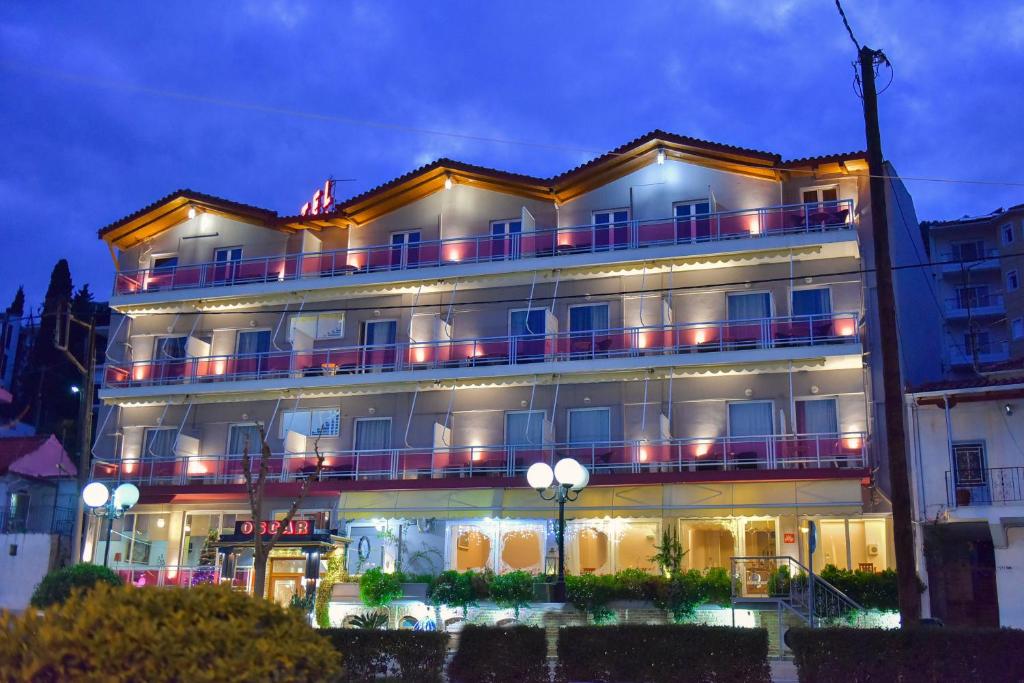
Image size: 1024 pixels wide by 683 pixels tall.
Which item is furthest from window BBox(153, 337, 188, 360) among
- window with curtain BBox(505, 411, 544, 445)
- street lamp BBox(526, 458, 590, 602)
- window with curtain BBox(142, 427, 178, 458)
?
street lamp BBox(526, 458, 590, 602)

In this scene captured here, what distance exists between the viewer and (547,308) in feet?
121

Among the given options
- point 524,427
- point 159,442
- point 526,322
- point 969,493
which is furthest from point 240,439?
point 969,493

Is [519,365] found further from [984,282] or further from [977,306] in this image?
[984,282]

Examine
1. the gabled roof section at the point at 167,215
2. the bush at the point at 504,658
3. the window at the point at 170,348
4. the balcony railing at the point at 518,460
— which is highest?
the gabled roof section at the point at 167,215

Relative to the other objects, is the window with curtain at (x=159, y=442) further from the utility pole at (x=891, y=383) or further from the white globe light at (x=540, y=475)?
the utility pole at (x=891, y=383)

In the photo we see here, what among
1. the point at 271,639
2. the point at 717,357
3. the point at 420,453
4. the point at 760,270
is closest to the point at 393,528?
the point at 420,453

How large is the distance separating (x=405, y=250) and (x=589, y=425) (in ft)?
29.5

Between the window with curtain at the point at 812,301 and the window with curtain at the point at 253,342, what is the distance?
18.0m

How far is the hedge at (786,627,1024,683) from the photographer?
54.8 ft

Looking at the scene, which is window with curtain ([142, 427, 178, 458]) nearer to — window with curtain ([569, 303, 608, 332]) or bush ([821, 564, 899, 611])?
window with curtain ([569, 303, 608, 332])

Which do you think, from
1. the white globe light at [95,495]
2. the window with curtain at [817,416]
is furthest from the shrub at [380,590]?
the window with curtain at [817,416]

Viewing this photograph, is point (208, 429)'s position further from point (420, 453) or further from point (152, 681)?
point (152, 681)

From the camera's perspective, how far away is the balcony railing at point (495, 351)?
33844 mm

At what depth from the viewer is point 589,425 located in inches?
1409
